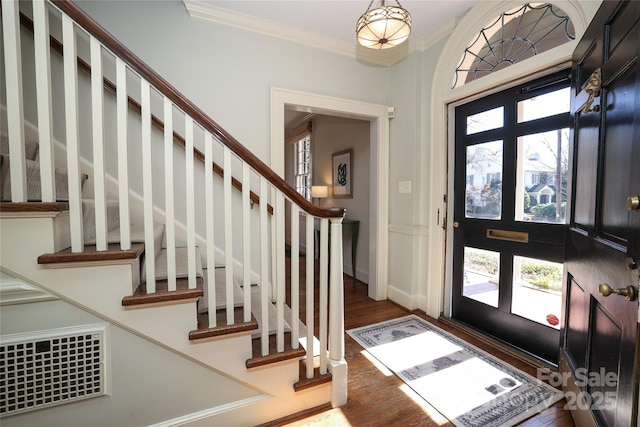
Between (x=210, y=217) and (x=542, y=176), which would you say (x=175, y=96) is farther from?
(x=542, y=176)

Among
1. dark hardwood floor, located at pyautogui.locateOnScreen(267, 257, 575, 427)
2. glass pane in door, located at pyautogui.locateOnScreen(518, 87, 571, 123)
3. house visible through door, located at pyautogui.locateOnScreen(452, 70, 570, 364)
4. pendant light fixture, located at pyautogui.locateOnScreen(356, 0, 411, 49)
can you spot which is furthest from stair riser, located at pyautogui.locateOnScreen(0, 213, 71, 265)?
glass pane in door, located at pyautogui.locateOnScreen(518, 87, 571, 123)

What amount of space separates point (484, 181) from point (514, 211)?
1.13 ft

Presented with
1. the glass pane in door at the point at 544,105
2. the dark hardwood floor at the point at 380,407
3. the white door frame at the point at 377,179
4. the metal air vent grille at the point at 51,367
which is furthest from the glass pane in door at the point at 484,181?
the metal air vent grille at the point at 51,367

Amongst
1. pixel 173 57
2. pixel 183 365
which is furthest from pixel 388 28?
pixel 183 365

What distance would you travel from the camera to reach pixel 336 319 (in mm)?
1472

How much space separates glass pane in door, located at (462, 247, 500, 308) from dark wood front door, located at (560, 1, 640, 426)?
0.70m

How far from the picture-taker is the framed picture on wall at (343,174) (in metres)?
4.01

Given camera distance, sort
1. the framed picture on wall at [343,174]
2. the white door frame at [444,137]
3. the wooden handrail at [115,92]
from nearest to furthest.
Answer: the wooden handrail at [115,92] < the white door frame at [444,137] < the framed picture on wall at [343,174]

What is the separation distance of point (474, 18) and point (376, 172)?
5.01 ft

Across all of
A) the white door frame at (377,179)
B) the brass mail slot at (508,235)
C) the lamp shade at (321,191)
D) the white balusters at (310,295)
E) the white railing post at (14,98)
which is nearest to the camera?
the white railing post at (14,98)

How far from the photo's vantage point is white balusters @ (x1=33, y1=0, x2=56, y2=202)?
1.00 m

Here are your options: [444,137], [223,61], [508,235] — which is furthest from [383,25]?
[508,235]

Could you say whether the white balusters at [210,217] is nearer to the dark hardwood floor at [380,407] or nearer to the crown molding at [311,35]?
the dark hardwood floor at [380,407]

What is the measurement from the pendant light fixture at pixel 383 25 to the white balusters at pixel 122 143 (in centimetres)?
139
